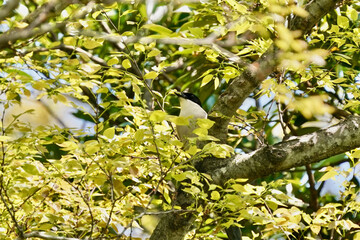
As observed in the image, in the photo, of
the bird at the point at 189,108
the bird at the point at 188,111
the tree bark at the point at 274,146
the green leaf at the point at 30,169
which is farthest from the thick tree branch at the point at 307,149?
the green leaf at the point at 30,169

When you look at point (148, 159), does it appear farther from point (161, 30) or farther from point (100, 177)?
point (161, 30)

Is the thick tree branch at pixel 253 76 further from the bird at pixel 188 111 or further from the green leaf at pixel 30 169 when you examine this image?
the green leaf at pixel 30 169

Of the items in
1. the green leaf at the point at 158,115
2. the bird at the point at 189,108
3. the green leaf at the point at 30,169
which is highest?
the green leaf at the point at 158,115

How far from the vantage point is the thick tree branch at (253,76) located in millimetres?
1938

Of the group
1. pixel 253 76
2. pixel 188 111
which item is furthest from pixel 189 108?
pixel 253 76

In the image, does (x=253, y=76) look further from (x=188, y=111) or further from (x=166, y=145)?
(x=188, y=111)

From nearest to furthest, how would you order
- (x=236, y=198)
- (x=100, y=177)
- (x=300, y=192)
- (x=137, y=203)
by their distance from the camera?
(x=236, y=198)
(x=100, y=177)
(x=137, y=203)
(x=300, y=192)

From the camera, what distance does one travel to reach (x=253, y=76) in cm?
206

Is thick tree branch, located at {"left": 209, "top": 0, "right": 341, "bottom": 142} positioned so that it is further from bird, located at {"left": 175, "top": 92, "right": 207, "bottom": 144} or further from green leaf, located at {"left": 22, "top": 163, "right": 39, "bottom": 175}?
green leaf, located at {"left": 22, "top": 163, "right": 39, "bottom": 175}

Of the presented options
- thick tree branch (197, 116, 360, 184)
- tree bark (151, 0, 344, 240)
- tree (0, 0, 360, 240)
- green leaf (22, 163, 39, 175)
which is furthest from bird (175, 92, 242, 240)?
green leaf (22, 163, 39, 175)

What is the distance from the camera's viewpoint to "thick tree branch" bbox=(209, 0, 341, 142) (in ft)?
6.36

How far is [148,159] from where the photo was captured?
201 centimetres

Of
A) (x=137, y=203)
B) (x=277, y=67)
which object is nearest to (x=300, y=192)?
(x=137, y=203)

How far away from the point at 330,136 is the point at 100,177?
2.88 feet
